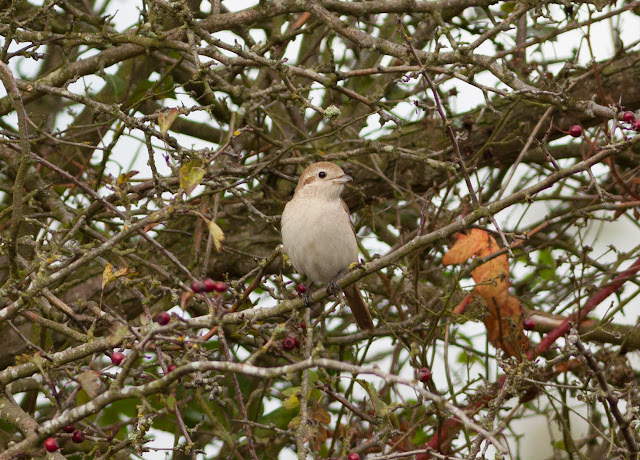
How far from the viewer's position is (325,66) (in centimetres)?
546

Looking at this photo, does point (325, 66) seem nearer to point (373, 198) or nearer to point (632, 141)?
point (373, 198)

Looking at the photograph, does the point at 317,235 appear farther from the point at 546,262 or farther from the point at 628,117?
the point at 546,262

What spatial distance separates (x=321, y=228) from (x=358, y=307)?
75cm

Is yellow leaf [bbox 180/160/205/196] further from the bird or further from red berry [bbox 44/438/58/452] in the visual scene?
the bird

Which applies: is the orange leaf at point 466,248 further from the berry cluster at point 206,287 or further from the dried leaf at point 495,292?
the berry cluster at point 206,287

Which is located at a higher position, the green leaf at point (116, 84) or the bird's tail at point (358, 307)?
the green leaf at point (116, 84)

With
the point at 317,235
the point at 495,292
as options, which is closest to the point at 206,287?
the point at 317,235

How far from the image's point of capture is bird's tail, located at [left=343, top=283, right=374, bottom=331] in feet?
20.3

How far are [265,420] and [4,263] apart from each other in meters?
2.32

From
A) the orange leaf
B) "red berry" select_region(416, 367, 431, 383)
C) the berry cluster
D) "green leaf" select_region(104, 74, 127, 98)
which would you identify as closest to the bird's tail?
the orange leaf

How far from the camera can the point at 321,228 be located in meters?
5.99

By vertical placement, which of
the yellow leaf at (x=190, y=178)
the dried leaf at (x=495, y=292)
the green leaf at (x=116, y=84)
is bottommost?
the yellow leaf at (x=190, y=178)

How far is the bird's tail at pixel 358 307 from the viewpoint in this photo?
20.3 ft

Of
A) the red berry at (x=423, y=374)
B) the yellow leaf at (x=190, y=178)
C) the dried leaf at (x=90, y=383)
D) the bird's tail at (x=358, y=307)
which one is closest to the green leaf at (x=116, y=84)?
the bird's tail at (x=358, y=307)
